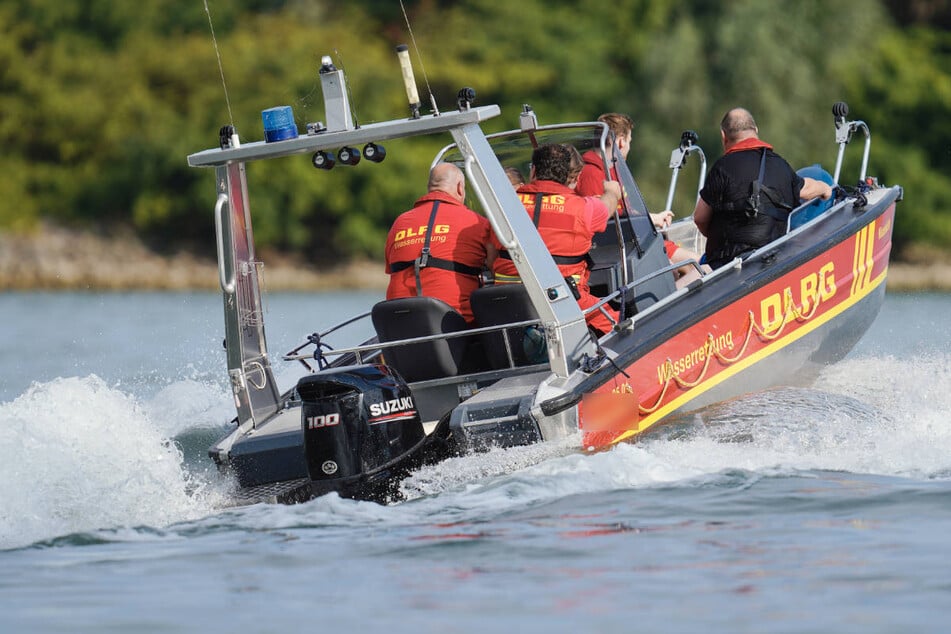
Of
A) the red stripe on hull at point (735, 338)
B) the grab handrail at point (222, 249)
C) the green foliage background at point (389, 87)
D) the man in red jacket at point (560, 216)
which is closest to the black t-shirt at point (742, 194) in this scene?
the red stripe on hull at point (735, 338)

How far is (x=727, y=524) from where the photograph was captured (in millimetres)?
5449

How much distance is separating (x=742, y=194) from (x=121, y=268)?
81.5 feet

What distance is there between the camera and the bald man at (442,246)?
684cm

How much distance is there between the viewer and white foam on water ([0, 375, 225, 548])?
5.91 metres

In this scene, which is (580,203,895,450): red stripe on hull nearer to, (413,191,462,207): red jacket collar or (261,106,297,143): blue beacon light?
(413,191,462,207): red jacket collar

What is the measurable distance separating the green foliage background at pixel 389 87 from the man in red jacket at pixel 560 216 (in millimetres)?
19902

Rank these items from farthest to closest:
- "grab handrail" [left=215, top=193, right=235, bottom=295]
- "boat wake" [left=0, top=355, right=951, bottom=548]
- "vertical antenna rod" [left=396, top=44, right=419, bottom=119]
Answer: "grab handrail" [left=215, top=193, right=235, bottom=295], "boat wake" [left=0, top=355, right=951, bottom=548], "vertical antenna rod" [left=396, top=44, right=419, bottom=119]

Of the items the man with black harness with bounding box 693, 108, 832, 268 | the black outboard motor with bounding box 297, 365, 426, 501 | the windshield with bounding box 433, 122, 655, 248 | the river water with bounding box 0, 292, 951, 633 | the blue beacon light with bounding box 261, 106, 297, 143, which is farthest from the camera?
the man with black harness with bounding box 693, 108, 832, 268

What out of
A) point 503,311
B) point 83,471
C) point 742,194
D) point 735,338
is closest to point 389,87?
point 742,194

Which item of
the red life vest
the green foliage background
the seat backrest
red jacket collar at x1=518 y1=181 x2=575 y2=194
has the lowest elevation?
the seat backrest

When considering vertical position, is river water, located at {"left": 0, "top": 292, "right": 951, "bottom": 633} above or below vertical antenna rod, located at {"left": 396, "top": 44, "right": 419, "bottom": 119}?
below

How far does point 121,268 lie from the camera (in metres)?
31.1

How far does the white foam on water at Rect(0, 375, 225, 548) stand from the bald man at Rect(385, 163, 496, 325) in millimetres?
1360

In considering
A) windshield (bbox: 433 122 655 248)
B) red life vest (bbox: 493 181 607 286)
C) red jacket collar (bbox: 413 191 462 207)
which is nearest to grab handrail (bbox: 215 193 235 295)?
red jacket collar (bbox: 413 191 462 207)
